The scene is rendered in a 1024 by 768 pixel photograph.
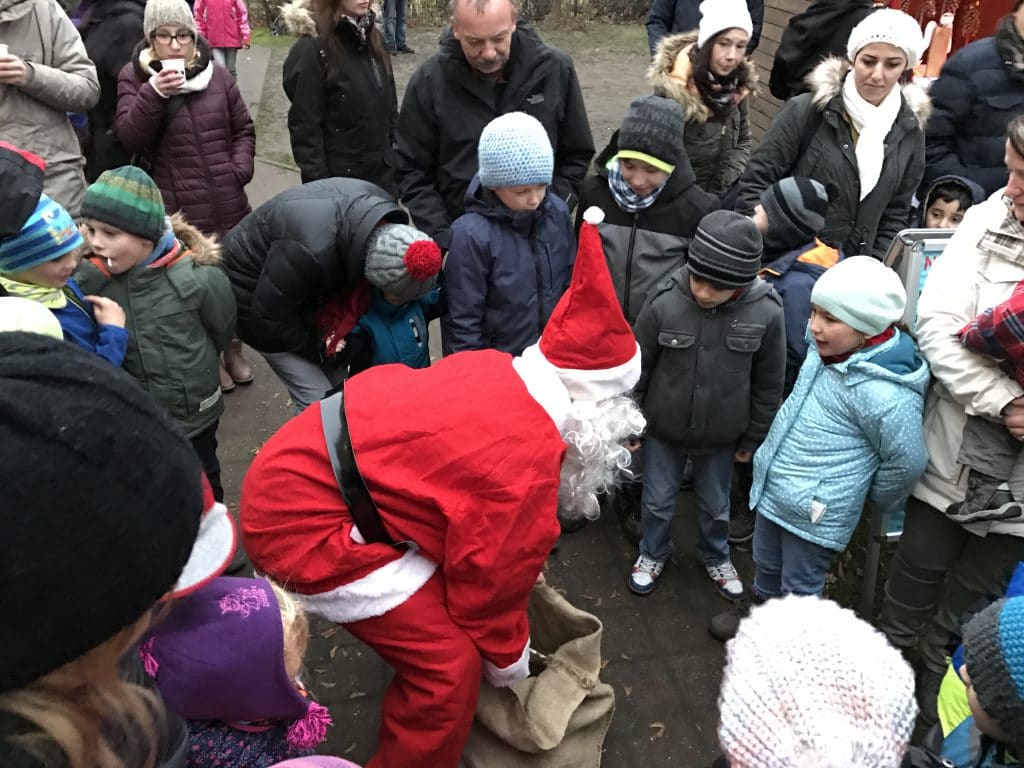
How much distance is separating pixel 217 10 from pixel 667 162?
684 centimetres

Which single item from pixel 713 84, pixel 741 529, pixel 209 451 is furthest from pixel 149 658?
pixel 713 84

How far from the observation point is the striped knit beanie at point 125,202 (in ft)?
8.98

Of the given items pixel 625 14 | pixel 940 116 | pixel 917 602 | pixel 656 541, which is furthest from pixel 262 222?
pixel 625 14

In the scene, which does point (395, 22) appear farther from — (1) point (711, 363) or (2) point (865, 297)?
(2) point (865, 297)

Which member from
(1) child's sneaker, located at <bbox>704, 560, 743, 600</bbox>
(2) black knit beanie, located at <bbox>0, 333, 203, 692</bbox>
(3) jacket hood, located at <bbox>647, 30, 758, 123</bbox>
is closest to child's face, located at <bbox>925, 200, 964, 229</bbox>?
(3) jacket hood, located at <bbox>647, 30, 758, 123</bbox>

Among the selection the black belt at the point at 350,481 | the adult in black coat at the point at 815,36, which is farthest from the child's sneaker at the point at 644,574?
the adult in black coat at the point at 815,36

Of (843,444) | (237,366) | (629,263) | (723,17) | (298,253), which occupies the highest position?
(723,17)

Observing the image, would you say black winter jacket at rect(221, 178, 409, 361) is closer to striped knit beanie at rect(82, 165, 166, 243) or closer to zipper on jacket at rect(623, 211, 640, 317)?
striped knit beanie at rect(82, 165, 166, 243)

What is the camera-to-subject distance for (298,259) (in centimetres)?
286

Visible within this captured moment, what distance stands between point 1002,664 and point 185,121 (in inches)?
168

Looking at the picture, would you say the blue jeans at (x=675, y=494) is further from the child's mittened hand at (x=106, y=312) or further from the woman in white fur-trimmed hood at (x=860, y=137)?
the child's mittened hand at (x=106, y=312)

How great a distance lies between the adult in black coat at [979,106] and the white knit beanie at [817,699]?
10.8 ft

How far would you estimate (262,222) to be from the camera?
9.87ft

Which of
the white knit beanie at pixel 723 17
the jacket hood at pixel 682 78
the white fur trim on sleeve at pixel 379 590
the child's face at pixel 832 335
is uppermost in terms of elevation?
the white knit beanie at pixel 723 17
